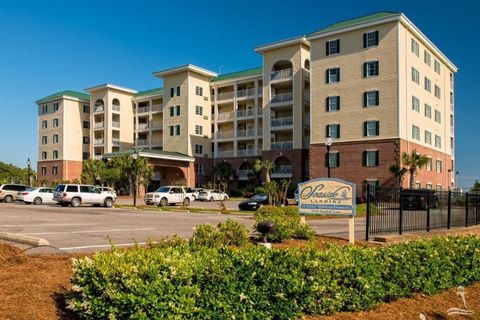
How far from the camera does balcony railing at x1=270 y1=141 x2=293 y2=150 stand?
53.5m

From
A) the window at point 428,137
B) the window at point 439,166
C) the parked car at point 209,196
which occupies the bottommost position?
the parked car at point 209,196

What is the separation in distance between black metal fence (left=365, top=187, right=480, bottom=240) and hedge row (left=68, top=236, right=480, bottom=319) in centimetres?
465

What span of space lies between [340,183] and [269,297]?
6.41 meters

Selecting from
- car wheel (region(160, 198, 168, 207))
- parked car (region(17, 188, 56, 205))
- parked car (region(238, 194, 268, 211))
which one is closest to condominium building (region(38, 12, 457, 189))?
parked car (region(238, 194, 268, 211))

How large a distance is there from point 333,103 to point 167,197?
20.9 m

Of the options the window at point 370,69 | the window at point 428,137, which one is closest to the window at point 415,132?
the window at point 428,137

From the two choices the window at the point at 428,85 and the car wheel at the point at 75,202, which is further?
the window at the point at 428,85

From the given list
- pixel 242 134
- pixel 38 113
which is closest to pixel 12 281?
pixel 242 134

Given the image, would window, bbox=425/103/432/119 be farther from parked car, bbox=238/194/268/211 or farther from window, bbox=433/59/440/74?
parked car, bbox=238/194/268/211

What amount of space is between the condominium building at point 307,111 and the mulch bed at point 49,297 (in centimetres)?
2550

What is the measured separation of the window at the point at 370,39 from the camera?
4366 cm

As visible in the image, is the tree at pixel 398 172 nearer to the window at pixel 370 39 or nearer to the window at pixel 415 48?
the window at pixel 370 39

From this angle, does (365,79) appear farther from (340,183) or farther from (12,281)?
(12,281)

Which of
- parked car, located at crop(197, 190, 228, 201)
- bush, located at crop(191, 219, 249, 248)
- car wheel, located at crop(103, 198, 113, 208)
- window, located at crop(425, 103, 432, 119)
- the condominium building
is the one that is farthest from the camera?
parked car, located at crop(197, 190, 228, 201)
